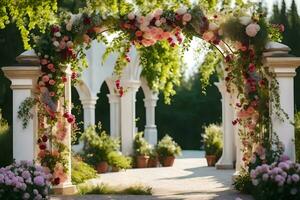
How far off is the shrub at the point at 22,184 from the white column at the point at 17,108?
1.19m

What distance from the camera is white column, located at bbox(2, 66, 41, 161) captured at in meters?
10.3

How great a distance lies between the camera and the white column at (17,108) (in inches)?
406

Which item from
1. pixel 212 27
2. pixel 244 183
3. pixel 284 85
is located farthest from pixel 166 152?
pixel 284 85

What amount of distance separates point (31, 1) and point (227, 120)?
356 inches

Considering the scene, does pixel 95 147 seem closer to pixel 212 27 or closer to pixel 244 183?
pixel 244 183

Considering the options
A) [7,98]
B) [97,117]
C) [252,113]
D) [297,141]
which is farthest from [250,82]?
[97,117]

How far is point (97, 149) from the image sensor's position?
18.4m


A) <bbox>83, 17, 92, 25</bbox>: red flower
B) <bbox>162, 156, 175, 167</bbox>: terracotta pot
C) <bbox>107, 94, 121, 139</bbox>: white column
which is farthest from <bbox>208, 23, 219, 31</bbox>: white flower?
<bbox>107, 94, 121, 139</bbox>: white column

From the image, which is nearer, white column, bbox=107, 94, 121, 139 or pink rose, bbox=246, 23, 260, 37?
pink rose, bbox=246, 23, 260, 37

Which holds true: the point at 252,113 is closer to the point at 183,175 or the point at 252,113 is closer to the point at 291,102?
the point at 291,102

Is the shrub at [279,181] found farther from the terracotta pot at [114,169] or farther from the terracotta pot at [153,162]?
the terracotta pot at [153,162]

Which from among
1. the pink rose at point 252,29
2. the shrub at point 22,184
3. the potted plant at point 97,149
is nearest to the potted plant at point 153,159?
the potted plant at point 97,149

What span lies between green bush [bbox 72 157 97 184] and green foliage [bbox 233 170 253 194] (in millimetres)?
4316

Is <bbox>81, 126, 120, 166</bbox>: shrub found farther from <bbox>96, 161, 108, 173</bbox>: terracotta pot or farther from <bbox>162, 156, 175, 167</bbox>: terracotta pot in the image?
<bbox>162, 156, 175, 167</bbox>: terracotta pot
